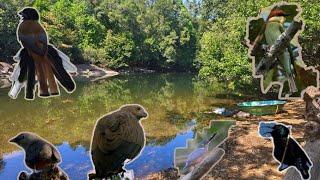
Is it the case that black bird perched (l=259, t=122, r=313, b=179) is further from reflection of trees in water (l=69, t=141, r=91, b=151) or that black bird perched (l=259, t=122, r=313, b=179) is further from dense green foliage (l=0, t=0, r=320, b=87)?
reflection of trees in water (l=69, t=141, r=91, b=151)

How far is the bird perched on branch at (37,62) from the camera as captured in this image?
9.53ft

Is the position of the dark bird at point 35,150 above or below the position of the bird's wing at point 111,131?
below

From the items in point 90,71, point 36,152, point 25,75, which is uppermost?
point 25,75

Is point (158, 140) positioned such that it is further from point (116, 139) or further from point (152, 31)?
point (116, 139)

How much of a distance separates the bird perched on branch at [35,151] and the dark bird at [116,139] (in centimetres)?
33

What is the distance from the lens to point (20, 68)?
3.01 m

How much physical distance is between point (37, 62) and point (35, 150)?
63 centimetres

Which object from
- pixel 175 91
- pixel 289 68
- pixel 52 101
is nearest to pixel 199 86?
pixel 175 91

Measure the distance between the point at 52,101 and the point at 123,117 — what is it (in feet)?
69.8

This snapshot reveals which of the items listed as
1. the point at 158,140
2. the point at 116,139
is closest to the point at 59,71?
the point at 116,139

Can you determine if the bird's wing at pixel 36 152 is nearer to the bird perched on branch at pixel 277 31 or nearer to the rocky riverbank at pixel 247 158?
the bird perched on branch at pixel 277 31

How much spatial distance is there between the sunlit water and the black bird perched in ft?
25.4

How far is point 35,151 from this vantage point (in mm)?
2912

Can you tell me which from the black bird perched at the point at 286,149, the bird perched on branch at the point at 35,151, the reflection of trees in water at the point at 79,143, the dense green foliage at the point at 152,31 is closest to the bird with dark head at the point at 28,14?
the bird perched on branch at the point at 35,151
